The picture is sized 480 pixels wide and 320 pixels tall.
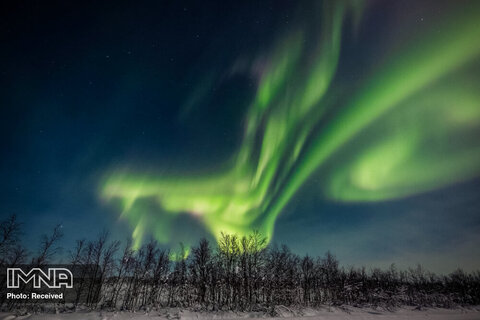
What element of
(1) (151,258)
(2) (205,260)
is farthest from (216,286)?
(1) (151,258)

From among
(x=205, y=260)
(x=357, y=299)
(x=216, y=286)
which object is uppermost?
(x=205, y=260)

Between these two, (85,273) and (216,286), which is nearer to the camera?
(85,273)

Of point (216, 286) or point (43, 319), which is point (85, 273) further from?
point (43, 319)

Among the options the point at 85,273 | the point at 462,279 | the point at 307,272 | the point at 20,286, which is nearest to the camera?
the point at 20,286

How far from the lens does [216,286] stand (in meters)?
57.0

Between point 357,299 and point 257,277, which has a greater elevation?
point 257,277

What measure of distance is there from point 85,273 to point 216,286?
29.8m

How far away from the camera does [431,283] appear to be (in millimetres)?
115812

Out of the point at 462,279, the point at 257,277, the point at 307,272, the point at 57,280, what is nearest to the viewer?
the point at 257,277

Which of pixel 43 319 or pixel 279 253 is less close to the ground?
pixel 279 253

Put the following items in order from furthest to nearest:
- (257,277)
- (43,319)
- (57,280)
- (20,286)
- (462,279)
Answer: (462,279), (57,280), (257,277), (20,286), (43,319)

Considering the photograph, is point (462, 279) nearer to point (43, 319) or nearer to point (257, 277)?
point (257, 277)

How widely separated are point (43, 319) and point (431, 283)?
15712 cm

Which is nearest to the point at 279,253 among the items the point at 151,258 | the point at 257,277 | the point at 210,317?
the point at 257,277
